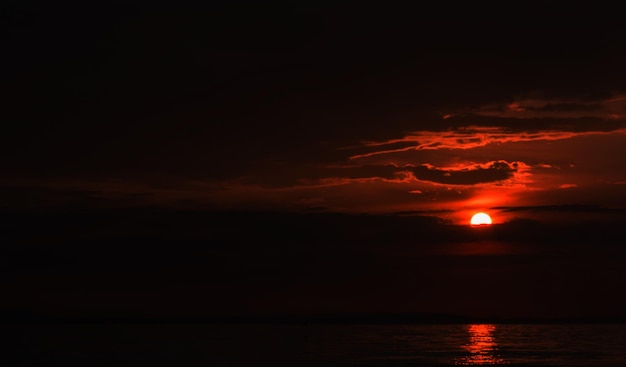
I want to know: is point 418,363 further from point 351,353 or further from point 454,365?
point 351,353

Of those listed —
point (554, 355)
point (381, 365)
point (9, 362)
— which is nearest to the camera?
point (381, 365)

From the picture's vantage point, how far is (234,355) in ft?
445

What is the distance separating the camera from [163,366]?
112 meters

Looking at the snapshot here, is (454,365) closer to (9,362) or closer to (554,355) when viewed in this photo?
(554,355)

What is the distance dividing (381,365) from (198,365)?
926 inches

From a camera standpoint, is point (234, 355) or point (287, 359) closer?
point (287, 359)

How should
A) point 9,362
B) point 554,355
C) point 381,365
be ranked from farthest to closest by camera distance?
point 554,355 < point 9,362 < point 381,365

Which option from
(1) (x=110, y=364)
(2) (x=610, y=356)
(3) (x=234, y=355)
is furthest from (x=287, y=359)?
(2) (x=610, y=356)

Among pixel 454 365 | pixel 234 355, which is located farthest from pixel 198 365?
pixel 454 365

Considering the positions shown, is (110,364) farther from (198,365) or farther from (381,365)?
(381,365)

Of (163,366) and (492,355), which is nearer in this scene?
(163,366)

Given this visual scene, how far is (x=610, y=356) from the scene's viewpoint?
12762 centimetres

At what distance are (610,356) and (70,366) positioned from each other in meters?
76.1

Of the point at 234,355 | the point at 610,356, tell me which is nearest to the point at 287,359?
the point at 234,355
